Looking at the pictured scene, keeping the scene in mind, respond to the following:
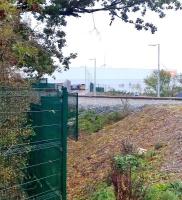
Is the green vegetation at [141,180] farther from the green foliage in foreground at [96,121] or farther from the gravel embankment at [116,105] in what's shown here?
the gravel embankment at [116,105]

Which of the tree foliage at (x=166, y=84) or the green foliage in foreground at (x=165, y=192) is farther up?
the tree foliage at (x=166, y=84)

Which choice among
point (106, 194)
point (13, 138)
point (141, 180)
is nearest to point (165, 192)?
point (141, 180)

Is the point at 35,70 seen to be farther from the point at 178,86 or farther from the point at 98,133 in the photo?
the point at 178,86

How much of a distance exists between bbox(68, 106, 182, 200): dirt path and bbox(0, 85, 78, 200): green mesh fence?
231 centimetres

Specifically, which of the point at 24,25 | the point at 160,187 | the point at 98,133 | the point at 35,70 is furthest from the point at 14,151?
the point at 98,133

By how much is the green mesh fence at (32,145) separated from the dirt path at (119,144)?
2.31 meters

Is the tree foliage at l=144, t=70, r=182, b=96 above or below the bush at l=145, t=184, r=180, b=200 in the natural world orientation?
above

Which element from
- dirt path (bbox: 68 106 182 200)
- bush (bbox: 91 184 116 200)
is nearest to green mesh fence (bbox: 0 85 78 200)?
bush (bbox: 91 184 116 200)

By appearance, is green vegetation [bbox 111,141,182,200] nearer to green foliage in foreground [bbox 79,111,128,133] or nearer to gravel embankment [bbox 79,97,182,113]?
green foliage in foreground [bbox 79,111,128,133]

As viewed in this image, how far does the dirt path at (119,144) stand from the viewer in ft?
37.7

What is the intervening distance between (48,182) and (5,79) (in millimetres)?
1669

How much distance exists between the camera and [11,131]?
279 inches

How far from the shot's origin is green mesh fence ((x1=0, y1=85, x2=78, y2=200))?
6973mm

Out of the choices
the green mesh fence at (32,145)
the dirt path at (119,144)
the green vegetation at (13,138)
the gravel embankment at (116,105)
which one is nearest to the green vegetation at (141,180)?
the dirt path at (119,144)
